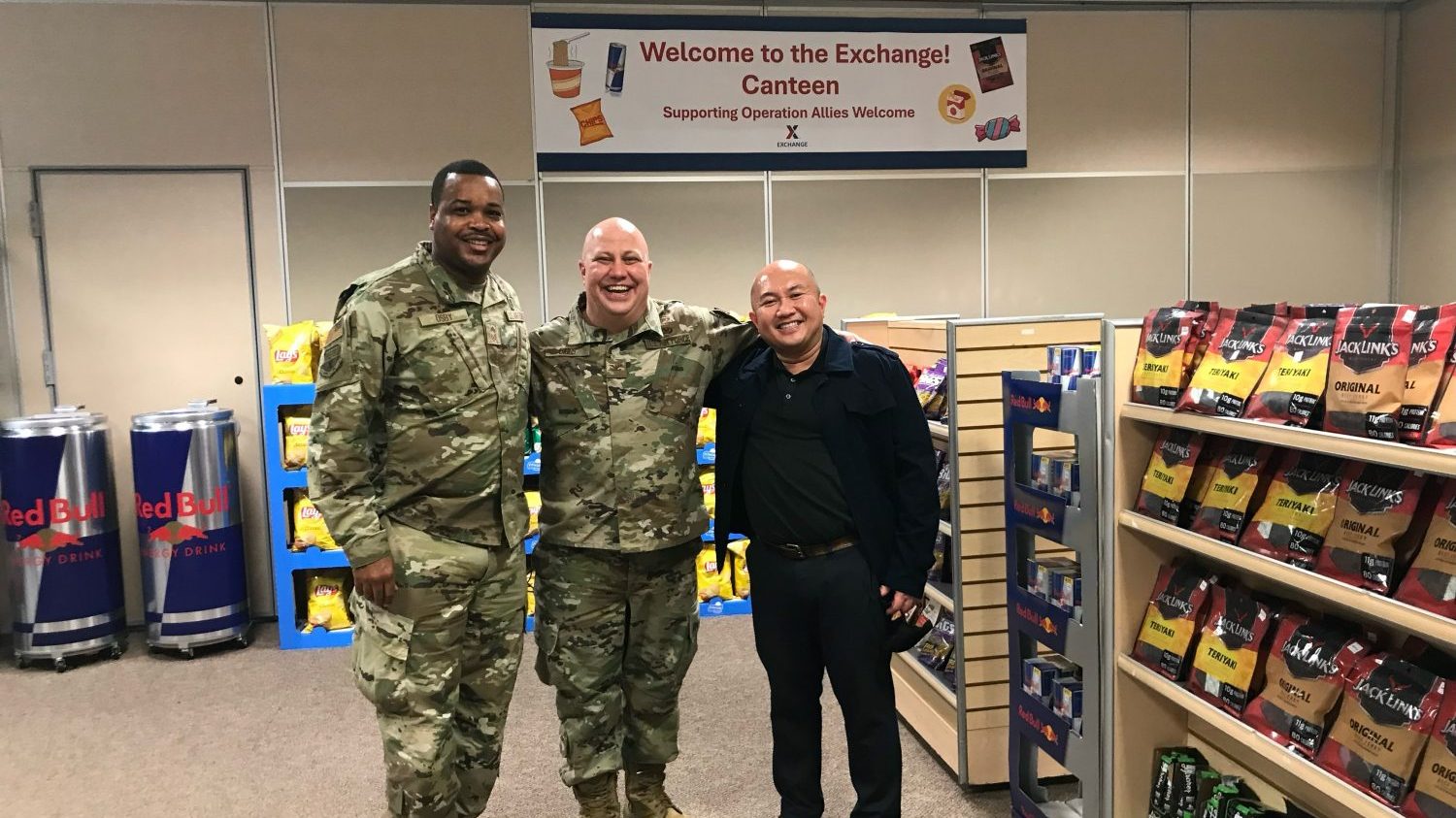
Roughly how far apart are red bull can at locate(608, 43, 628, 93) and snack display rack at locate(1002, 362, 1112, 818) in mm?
3434

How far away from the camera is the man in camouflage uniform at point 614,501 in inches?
105

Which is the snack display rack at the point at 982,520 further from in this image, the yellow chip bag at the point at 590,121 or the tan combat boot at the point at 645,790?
the yellow chip bag at the point at 590,121

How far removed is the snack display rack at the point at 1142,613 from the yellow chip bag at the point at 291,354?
3959 mm

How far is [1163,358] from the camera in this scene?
2.24m

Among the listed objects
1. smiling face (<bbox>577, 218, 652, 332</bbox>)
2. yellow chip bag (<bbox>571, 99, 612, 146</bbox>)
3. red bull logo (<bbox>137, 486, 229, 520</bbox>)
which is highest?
yellow chip bag (<bbox>571, 99, 612, 146</bbox>)

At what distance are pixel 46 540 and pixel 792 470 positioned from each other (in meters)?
4.11

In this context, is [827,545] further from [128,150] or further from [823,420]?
[128,150]

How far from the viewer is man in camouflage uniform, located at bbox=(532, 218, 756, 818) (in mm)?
2658

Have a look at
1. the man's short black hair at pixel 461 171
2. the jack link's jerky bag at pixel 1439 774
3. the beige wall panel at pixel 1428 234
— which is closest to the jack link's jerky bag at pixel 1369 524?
the jack link's jerky bag at pixel 1439 774

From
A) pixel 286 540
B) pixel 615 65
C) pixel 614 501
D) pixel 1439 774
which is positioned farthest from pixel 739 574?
pixel 1439 774

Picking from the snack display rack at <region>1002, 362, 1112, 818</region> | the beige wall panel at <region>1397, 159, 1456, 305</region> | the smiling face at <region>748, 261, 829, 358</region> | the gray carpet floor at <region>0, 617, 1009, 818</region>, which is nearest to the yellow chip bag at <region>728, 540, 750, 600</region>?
the gray carpet floor at <region>0, 617, 1009, 818</region>

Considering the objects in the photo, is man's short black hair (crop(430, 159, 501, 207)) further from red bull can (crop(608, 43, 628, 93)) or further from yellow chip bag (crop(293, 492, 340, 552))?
red bull can (crop(608, 43, 628, 93))

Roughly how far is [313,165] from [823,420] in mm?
3985

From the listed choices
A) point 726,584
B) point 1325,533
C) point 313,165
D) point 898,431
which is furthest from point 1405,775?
point 313,165
